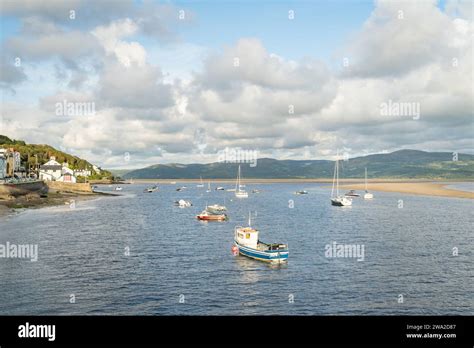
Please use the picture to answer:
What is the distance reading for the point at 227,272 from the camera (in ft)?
166

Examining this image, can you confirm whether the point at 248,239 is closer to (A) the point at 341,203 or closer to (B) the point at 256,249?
(B) the point at 256,249

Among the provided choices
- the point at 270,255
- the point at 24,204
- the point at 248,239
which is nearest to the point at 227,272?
the point at 270,255

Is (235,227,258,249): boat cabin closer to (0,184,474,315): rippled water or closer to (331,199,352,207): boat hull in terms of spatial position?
(0,184,474,315): rippled water

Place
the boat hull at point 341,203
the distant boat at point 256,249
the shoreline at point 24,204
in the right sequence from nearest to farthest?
the distant boat at point 256,249
the shoreline at point 24,204
the boat hull at point 341,203

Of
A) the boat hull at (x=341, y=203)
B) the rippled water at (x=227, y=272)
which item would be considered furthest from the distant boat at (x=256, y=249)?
the boat hull at (x=341, y=203)

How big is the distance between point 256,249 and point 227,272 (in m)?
8.10

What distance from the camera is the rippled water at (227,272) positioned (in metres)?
37.9

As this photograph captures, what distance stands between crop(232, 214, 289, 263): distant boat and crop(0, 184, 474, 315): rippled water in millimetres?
1384

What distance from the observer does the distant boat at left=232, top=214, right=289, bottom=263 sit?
55250 millimetres

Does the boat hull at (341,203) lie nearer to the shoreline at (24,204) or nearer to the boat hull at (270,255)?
the boat hull at (270,255)

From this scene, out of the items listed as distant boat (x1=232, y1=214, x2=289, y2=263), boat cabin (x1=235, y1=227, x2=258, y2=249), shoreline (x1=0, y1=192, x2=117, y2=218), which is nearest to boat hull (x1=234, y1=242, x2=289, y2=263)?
distant boat (x1=232, y1=214, x2=289, y2=263)

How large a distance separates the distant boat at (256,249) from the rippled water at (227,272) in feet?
4.54
